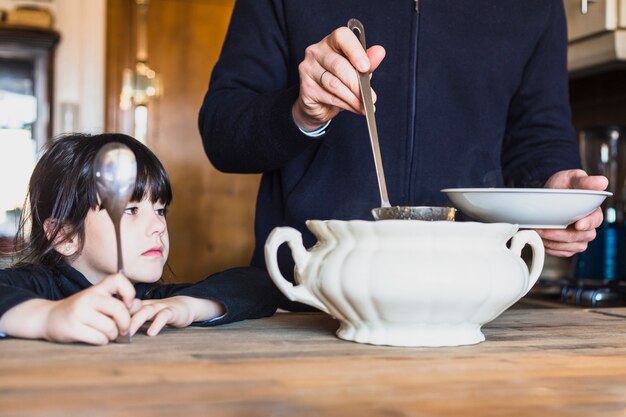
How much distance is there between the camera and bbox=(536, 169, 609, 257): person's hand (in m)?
1.07

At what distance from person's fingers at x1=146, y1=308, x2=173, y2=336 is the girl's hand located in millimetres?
47

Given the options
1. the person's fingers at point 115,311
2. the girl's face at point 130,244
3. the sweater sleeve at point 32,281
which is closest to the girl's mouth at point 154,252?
the girl's face at point 130,244

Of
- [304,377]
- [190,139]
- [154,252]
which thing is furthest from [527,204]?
[190,139]

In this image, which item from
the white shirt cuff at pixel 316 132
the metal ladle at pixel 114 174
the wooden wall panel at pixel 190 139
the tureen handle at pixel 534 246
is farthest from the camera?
the wooden wall panel at pixel 190 139

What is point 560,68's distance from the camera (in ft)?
4.71

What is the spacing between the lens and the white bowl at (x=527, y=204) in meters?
0.88

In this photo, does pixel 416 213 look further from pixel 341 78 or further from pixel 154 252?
pixel 154 252

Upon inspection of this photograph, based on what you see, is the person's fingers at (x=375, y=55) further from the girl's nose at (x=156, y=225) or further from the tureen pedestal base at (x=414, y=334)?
the girl's nose at (x=156, y=225)

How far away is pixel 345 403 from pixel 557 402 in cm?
15

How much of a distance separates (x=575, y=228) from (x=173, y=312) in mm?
544

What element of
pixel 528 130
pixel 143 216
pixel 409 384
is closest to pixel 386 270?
pixel 409 384

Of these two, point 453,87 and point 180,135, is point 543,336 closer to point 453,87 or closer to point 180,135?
point 453,87

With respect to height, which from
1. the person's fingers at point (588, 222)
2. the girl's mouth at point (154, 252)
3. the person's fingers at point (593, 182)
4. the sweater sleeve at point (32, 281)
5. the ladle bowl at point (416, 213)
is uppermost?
the person's fingers at point (593, 182)

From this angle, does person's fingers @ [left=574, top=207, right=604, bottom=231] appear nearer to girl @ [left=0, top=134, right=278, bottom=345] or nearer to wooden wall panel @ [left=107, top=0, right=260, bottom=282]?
girl @ [left=0, top=134, right=278, bottom=345]
